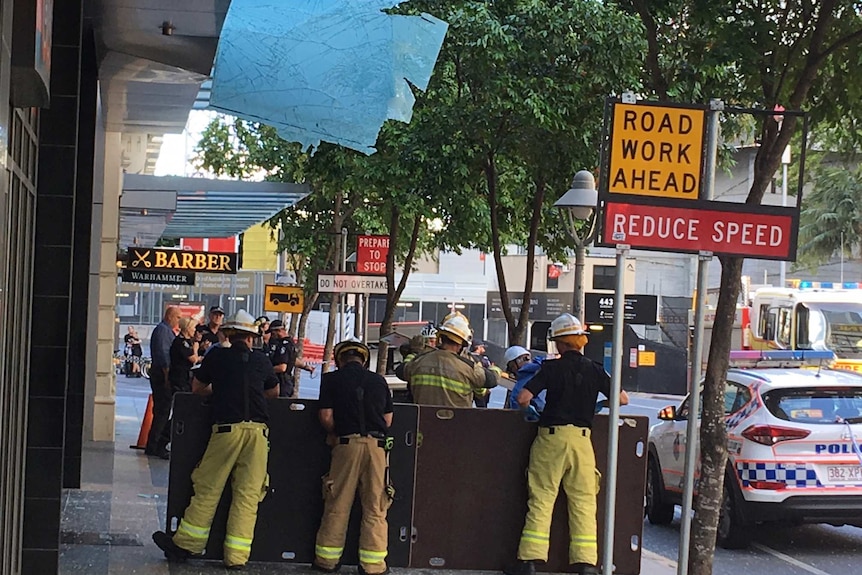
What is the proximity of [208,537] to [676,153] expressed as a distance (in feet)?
15.1

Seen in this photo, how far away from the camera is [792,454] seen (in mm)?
11570

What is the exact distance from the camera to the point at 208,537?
29.0 feet

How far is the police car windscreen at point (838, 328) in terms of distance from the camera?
24.9 m

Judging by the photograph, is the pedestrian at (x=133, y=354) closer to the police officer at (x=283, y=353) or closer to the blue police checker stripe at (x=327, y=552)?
the police officer at (x=283, y=353)

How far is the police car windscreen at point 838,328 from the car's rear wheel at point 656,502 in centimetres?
1238

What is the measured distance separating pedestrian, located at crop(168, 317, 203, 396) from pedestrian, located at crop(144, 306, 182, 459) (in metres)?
0.11

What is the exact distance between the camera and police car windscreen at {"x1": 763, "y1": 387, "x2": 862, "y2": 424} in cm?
1176

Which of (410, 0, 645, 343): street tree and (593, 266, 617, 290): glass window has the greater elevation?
(410, 0, 645, 343): street tree

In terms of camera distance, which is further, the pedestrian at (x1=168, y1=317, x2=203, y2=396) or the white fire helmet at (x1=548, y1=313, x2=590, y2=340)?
the pedestrian at (x1=168, y1=317, x2=203, y2=396)

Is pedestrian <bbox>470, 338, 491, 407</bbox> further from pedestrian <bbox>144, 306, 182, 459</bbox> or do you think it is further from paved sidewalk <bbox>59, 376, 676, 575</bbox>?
pedestrian <bbox>144, 306, 182, 459</bbox>

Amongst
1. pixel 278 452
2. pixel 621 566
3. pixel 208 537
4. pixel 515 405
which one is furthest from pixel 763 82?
pixel 208 537

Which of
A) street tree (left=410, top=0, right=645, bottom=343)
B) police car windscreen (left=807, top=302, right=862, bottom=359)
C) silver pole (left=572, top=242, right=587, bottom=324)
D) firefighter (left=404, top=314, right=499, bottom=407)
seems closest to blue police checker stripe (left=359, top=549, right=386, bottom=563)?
firefighter (left=404, top=314, right=499, bottom=407)

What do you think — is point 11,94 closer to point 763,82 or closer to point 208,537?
point 208,537

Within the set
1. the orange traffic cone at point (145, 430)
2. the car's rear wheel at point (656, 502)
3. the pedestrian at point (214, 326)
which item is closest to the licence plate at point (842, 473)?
the car's rear wheel at point (656, 502)
